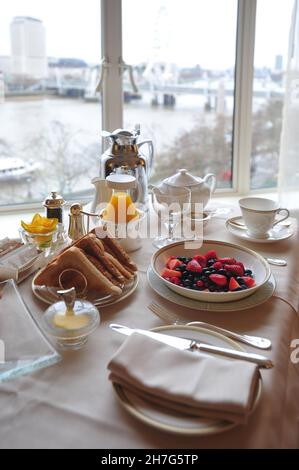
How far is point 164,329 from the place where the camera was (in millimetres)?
830

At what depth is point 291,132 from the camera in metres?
1.78

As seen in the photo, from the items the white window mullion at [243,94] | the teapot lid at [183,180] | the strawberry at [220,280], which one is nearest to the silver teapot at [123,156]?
the teapot lid at [183,180]

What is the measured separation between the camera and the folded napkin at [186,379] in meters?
0.64

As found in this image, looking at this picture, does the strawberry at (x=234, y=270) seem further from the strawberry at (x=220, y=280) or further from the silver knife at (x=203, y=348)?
the silver knife at (x=203, y=348)

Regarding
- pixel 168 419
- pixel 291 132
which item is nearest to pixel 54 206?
pixel 168 419

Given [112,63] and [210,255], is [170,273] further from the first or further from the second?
[112,63]

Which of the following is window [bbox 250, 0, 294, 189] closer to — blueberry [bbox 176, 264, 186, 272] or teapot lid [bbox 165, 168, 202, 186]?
teapot lid [bbox 165, 168, 202, 186]

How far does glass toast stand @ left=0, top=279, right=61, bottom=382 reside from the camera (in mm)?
736

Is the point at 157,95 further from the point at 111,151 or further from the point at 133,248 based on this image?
the point at 133,248

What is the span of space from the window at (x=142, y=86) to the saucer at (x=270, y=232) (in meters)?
0.74

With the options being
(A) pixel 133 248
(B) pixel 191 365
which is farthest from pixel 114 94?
(B) pixel 191 365

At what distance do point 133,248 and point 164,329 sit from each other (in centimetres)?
37

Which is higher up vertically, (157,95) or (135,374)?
(157,95)
